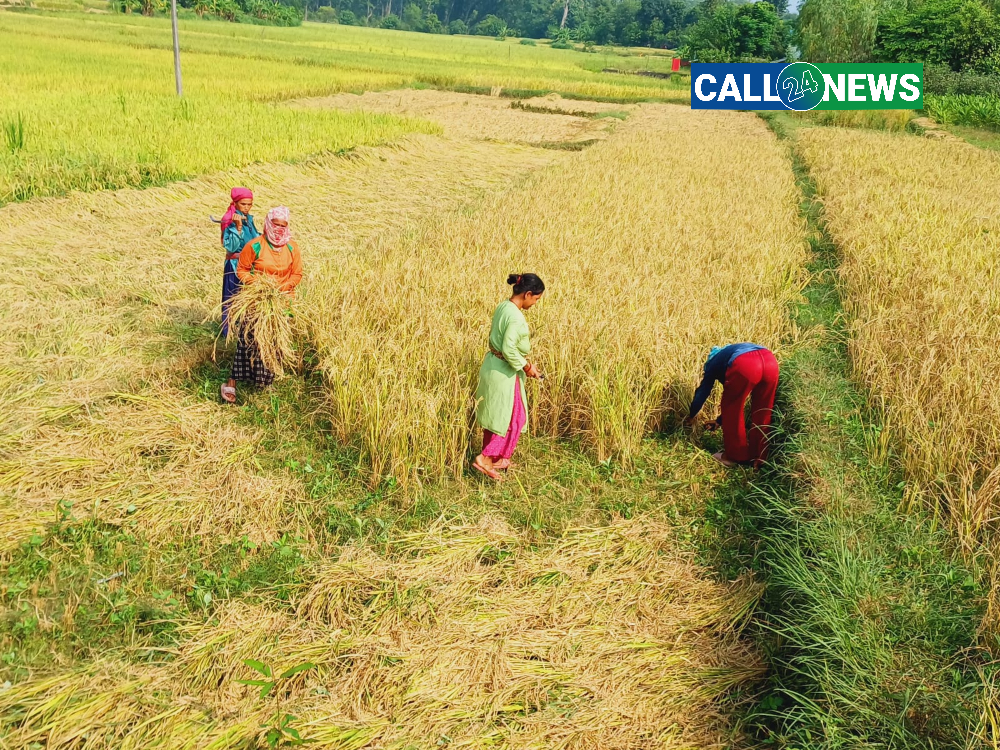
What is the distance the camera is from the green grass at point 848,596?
2352mm

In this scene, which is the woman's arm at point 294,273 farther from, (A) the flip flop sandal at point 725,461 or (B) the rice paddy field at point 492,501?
(A) the flip flop sandal at point 725,461

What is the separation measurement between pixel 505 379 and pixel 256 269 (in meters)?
1.93

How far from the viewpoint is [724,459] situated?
4.24 meters

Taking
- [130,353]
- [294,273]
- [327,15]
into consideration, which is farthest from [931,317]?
[327,15]

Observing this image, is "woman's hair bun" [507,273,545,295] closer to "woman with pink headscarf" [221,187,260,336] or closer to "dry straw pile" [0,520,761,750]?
"dry straw pile" [0,520,761,750]

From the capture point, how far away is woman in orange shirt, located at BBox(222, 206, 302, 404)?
449 cm

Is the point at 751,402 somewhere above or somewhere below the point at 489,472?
above

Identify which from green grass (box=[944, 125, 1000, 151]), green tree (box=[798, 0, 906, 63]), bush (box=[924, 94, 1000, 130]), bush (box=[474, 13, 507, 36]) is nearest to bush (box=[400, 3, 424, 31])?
bush (box=[474, 13, 507, 36])

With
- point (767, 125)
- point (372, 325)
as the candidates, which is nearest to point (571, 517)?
point (372, 325)

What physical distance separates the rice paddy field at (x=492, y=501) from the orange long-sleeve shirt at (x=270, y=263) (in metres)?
0.25

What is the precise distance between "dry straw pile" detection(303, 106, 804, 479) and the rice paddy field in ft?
0.10

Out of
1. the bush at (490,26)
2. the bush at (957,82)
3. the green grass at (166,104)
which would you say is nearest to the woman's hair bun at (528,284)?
the green grass at (166,104)

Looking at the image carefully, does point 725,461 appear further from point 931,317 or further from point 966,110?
point 966,110

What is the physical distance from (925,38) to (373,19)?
94.4 meters
